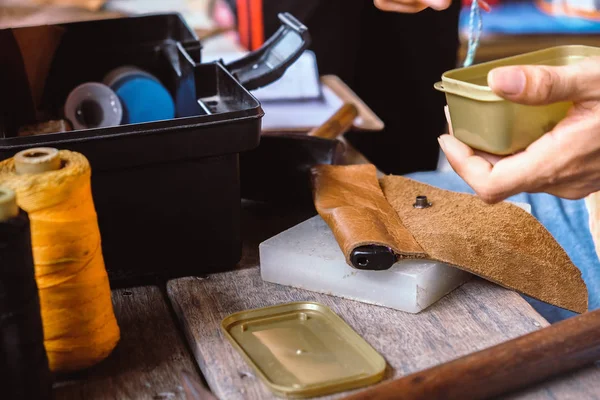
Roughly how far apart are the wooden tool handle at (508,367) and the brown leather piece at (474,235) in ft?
0.50

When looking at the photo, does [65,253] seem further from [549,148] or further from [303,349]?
[549,148]

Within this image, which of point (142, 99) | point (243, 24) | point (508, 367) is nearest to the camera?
point (508, 367)

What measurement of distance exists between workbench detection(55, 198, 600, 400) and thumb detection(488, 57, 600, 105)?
27 cm

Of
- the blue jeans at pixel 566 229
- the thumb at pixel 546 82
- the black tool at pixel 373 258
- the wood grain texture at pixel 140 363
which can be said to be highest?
the thumb at pixel 546 82

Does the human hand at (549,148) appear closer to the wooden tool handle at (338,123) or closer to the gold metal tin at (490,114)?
the gold metal tin at (490,114)

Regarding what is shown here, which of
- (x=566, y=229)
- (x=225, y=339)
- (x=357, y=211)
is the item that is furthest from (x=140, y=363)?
(x=566, y=229)

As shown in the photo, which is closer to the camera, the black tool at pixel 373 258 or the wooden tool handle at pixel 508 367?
the wooden tool handle at pixel 508 367

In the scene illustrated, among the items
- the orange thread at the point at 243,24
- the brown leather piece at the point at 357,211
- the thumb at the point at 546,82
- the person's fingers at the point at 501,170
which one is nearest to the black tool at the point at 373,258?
the brown leather piece at the point at 357,211

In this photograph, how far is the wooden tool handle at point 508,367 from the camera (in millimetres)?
682

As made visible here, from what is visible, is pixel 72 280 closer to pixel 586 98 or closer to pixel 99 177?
pixel 99 177

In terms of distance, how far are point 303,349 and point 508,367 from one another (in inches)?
8.4

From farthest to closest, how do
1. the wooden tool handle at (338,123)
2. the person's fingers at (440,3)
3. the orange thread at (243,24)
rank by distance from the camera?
the orange thread at (243,24), the wooden tool handle at (338,123), the person's fingers at (440,3)

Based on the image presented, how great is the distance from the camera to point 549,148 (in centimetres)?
81

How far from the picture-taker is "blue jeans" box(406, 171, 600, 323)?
1.05m
